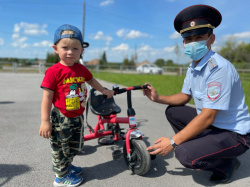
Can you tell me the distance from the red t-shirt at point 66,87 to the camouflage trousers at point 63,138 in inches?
2.9

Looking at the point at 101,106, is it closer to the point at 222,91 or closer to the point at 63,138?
the point at 63,138

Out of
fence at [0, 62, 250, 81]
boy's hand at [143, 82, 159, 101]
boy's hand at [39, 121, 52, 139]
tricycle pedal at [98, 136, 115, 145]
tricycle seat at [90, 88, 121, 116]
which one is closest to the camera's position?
boy's hand at [39, 121, 52, 139]

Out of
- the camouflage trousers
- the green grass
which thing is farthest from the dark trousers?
the green grass

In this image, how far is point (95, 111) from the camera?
2771 mm

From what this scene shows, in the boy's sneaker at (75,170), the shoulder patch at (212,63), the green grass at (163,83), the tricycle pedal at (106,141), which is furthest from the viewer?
the green grass at (163,83)

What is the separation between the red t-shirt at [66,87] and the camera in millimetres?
1904

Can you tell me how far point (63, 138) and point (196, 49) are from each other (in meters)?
1.64

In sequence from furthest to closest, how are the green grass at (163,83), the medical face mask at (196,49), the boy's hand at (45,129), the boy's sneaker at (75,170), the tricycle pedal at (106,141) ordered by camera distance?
1. the green grass at (163,83)
2. the tricycle pedal at (106,141)
3. the boy's sneaker at (75,170)
4. the medical face mask at (196,49)
5. the boy's hand at (45,129)

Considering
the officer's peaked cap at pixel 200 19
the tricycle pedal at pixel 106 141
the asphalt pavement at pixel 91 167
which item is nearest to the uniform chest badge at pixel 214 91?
the officer's peaked cap at pixel 200 19

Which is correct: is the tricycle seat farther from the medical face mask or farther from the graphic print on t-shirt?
the medical face mask

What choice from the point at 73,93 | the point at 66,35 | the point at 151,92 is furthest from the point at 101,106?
the point at 66,35

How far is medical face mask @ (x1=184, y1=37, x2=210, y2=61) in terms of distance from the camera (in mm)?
2111

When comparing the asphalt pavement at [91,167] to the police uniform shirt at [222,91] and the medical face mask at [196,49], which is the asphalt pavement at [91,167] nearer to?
the police uniform shirt at [222,91]

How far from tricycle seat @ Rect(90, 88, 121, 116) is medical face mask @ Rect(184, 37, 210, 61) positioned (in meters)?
1.20
